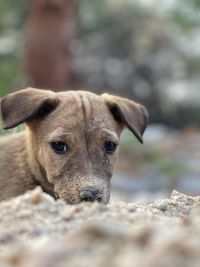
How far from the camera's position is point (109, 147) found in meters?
8.02

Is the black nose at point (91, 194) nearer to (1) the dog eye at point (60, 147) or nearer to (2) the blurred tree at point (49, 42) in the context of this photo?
(1) the dog eye at point (60, 147)

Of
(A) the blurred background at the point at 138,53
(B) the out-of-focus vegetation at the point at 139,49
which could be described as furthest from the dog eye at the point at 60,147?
(B) the out-of-focus vegetation at the point at 139,49

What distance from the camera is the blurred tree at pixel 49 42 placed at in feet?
84.2

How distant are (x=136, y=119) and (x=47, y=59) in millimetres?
17992

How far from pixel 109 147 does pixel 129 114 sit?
0.61 m

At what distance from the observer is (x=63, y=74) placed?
2688 cm

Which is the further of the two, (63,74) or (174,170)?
(63,74)

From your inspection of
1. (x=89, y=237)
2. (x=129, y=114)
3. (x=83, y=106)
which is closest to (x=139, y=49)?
(x=129, y=114)

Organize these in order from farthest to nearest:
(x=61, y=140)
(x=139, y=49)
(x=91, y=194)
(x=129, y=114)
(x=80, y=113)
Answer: (x=139, y=49) < (x=129, y=114) < (x=80, y=113) < (x=61, y=140) < (x=91, y=194)

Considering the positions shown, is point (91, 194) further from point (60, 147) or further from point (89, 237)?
point (89, 237)

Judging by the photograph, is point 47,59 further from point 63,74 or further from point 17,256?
point 17,256

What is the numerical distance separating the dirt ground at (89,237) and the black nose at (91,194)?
1.21 m

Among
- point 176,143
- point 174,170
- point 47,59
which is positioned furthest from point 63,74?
point 174,170

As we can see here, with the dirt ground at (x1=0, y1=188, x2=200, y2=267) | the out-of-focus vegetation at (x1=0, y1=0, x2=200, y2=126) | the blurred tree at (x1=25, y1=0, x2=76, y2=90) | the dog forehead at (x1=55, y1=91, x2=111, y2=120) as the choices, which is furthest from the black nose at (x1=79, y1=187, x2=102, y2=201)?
the out-of-focus vegetation at (x1=0, y1=0, x2=200, y2=126)
